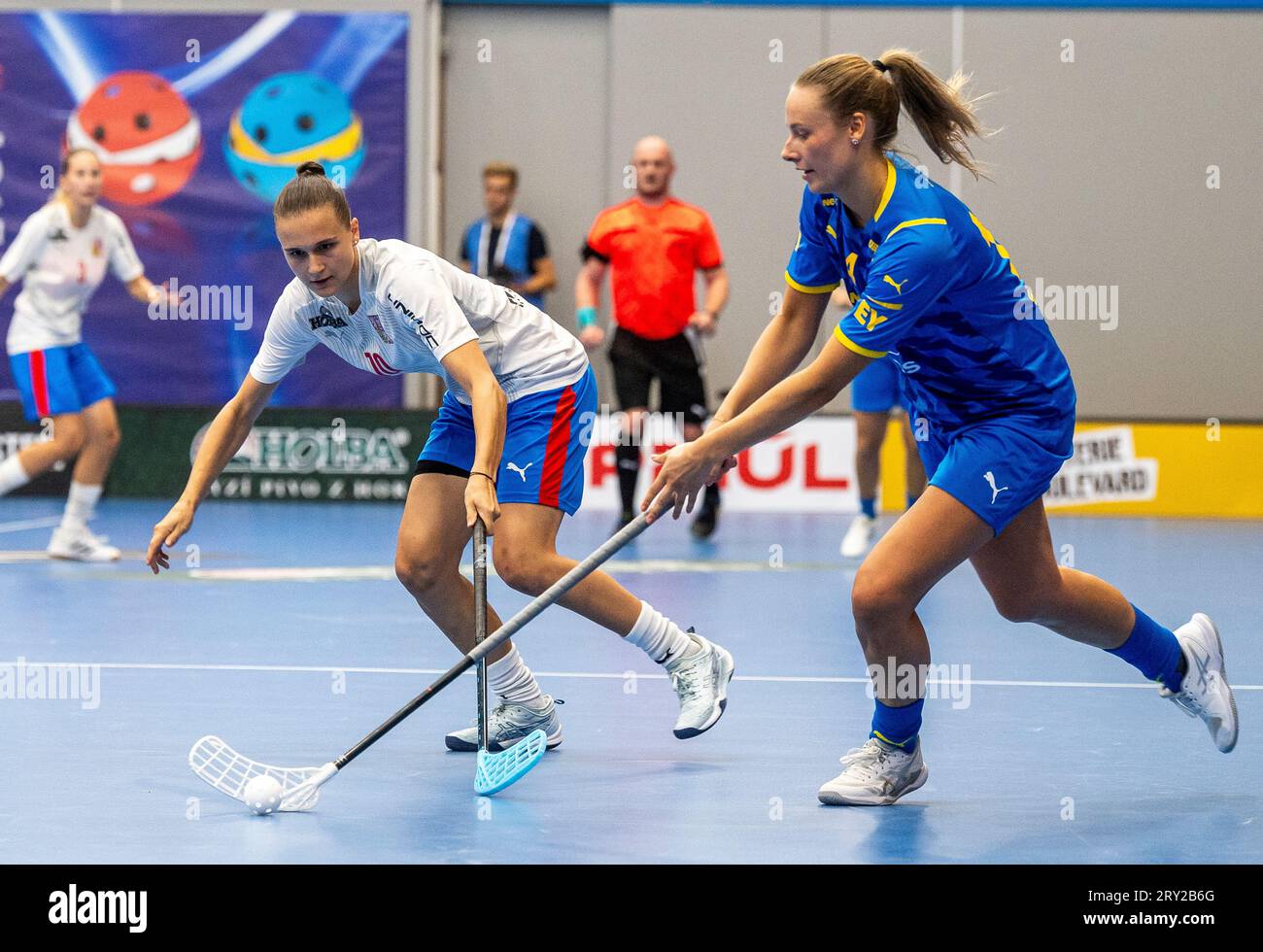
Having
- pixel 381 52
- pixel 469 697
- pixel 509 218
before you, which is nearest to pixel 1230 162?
pixel 509 218

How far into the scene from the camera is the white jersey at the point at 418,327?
3.76m

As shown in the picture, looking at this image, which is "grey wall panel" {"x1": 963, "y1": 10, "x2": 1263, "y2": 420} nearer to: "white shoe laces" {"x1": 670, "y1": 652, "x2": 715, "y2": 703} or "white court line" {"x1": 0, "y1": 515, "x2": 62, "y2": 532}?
"white court line" {"x1": 0, "y1": 515, "x2": 62, "y2": 532}

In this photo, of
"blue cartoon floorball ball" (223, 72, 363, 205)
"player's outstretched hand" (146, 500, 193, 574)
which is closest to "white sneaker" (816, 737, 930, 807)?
"player's outstretched hand" (146, 500, 193, 574)

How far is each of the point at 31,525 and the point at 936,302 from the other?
7310 mm

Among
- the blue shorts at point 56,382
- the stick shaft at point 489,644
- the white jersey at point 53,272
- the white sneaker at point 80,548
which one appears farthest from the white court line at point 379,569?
the stick shaft at point 489,644

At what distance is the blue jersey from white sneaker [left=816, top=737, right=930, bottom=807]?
74 centimetres

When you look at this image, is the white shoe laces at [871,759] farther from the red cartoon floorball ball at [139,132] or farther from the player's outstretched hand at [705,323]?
the red cartoon floorball ball at [139,132]

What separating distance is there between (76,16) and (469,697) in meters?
8.13

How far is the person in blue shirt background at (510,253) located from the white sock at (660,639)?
6.62 meters

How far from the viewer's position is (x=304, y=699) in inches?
189

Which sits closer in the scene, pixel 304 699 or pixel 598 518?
pixel 304 699

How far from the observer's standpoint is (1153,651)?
3959 mm

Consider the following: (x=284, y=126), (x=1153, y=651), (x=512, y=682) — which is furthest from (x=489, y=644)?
(x=284, y=126)
